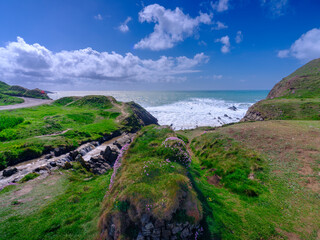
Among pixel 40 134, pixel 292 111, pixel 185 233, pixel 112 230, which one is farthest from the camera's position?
pixel 292 111

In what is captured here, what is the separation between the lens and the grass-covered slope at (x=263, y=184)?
307 inches

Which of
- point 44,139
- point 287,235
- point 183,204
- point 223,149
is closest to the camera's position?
point 183,204

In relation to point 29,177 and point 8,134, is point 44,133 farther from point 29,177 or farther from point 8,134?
point 29,177

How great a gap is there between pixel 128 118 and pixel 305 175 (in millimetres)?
45611

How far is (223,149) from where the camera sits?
60.5 ft

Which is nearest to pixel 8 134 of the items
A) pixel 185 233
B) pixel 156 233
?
pixel 156 233

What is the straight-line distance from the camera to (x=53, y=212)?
9383 mm

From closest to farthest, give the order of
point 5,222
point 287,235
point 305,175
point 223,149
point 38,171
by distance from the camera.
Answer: point 287,235 < point 5,222 < point 305,175 < point 38,171 < point 223,149

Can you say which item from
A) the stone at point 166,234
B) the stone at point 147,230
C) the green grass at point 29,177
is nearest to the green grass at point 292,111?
the stone at point 166,234

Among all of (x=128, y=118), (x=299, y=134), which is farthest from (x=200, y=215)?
(x=128, y=118)

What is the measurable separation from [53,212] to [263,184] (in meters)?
17.2

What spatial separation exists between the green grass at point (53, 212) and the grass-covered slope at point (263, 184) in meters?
7.79

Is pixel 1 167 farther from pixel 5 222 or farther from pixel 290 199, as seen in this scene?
pixel 290 199

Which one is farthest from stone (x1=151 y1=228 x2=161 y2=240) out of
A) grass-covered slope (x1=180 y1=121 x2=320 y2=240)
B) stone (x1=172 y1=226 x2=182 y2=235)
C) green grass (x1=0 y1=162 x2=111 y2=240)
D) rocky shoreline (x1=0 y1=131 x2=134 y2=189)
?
rocky shoreline (x1=0 y1=131 x2=134 y2=189)
